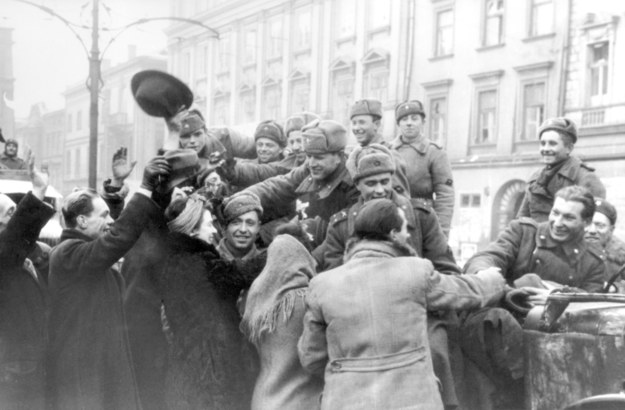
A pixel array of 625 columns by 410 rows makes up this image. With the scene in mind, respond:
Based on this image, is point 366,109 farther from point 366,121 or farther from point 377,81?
point 377,81

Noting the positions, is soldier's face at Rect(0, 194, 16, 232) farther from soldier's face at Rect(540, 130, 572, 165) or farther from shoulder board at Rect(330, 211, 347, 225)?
soldier's face at Rect(540, 130, 572, 165)

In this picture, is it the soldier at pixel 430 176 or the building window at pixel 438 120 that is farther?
the building window at pixel 438 120

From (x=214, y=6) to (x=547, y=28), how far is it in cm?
984

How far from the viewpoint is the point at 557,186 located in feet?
17.7

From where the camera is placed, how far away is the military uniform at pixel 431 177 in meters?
6.00

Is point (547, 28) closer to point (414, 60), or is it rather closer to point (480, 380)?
point (414, 60)

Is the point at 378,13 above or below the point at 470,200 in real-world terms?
above

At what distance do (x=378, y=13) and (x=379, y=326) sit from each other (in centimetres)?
1798

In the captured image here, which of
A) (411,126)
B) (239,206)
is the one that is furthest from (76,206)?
(411,126)

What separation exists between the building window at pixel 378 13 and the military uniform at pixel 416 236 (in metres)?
16.4

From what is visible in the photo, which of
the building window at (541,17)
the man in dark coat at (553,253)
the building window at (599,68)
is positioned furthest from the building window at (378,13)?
the man in dark coat at (553,253)

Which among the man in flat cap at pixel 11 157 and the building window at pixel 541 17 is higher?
the building window at pixel 541 17

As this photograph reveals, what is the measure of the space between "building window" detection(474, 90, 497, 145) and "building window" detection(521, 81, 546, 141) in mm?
942

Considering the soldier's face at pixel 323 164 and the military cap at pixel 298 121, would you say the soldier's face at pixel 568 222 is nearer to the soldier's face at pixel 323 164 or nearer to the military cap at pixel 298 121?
the soldier's face at pixel 323 164
